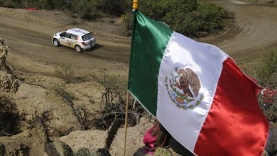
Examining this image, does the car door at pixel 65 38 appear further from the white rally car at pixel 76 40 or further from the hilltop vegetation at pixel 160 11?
the hilltop vegetation at pixel 160 11

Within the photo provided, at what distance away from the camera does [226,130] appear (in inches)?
232

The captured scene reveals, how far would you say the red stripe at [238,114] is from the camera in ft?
19.0

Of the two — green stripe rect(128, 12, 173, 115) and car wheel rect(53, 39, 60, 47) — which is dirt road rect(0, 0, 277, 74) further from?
green stripe rect(128, 12, 173, 115)

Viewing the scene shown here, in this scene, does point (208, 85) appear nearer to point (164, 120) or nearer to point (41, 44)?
point (164, 120)

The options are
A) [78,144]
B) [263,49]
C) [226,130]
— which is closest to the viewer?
[226,130]

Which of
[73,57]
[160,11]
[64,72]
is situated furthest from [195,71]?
[160,11]

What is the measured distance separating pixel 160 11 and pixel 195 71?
26.6m

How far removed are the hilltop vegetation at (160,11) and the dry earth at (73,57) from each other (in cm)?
111

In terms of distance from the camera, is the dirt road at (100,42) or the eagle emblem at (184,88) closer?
the eagle emblem at (184,88)

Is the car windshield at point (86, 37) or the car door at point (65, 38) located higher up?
the car windshield at point (86, 37)

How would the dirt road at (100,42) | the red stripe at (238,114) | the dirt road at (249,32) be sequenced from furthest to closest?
the dirt road at (249,32) < the dirt road at (100,42) < the red stripe at (238,114)

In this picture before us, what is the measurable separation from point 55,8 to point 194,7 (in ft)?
40.1

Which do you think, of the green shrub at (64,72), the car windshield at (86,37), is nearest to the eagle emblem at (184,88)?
the green shrub at (64,72)

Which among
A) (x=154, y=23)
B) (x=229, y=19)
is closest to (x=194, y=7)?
(x=229, y=19)
